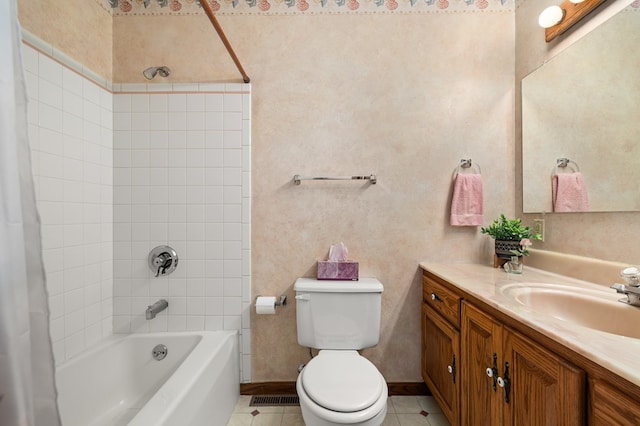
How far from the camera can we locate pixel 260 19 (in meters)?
1.74

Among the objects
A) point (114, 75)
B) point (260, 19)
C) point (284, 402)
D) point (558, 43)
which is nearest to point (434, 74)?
point (558, 43)

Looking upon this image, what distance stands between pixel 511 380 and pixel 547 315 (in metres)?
0.26

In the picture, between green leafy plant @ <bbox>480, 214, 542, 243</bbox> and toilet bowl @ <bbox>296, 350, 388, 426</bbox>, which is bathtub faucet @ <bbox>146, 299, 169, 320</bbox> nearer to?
toilet bowl @ <bbox>296, 350, 388, 426</bbox>

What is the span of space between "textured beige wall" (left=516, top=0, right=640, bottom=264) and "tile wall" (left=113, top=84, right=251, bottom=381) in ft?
5.51

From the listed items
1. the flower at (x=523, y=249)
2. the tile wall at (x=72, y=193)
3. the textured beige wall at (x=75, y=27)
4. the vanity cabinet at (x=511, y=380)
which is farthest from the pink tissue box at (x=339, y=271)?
the textured beige wall at (x=75, y=27)

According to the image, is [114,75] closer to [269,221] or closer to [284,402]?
[269,221]

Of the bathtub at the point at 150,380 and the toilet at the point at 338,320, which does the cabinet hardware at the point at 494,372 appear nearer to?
the toilet at the point at 338,320

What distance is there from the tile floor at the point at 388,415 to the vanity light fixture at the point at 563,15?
7.04ft

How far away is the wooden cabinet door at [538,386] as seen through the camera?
0.71 m

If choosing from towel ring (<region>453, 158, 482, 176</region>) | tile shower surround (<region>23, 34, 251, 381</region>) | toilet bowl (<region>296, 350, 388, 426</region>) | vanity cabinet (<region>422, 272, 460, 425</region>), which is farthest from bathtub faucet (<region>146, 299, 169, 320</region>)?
towel ring (<region>453, 158, 482, 176</region>)

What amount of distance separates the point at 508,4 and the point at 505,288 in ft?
5.68

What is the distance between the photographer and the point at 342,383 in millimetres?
1203

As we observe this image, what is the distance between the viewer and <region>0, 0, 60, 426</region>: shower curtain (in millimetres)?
434

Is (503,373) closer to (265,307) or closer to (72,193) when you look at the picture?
→ (265,307)
